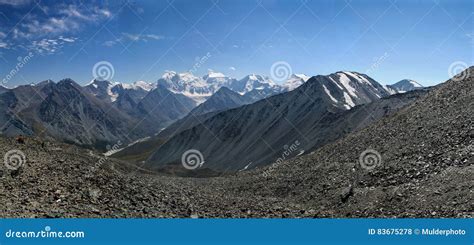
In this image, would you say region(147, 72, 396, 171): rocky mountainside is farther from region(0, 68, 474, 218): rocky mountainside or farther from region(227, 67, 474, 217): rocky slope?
region(0, 68, 474, 218): rocky mountainside

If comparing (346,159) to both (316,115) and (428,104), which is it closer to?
(428,104)

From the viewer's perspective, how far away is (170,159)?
7726 inches

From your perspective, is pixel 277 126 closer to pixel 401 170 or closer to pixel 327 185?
pixel 327 185

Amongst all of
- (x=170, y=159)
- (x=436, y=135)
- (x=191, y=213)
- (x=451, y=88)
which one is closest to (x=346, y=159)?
(x=436, y=135)

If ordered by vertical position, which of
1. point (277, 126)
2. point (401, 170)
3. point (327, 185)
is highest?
point (277, 126)

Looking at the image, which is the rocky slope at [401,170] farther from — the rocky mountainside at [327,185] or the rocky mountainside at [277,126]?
the rocky mountainside at [277,126]

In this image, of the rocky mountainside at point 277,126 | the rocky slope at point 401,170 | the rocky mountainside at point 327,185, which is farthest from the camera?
the rocky mountainside at point 277,126

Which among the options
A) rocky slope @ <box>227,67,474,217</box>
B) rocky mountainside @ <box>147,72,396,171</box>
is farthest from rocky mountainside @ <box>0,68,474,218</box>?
rocky mountainside @ <box>147,72,396,171</box>

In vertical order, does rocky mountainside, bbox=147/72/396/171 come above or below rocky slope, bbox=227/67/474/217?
above

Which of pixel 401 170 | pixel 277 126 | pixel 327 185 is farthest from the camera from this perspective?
pixel 277 126

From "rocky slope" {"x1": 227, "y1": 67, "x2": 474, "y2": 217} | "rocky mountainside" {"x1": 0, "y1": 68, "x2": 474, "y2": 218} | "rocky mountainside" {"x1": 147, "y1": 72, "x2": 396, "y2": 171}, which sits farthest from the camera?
"rocky mountainside" {"x1": 147, "y1": 72, "x2": 396, "y2": 171}

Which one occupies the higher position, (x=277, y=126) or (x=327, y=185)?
(x=277, y=126)

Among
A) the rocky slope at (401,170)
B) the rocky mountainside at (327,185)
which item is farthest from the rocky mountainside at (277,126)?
the rocky mountainside at (327,185)

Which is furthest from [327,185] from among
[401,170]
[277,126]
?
[277,126]
